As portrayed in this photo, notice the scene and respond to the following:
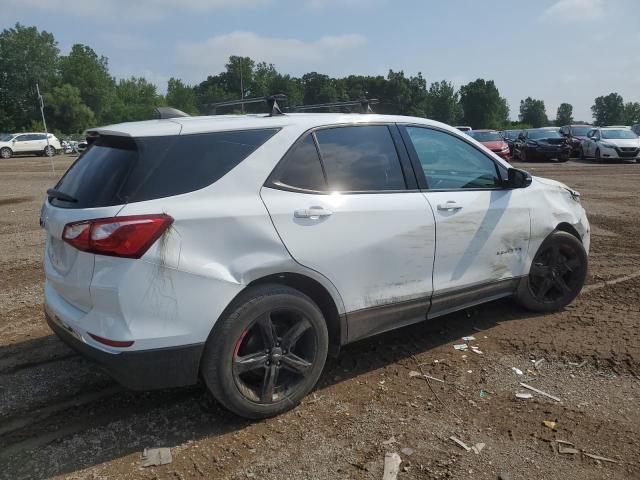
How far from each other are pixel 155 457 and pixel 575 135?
2975 centimetres

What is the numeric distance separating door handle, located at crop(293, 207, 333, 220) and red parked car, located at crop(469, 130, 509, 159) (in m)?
18.7

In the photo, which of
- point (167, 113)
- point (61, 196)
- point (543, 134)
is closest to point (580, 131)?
point (543, 134)

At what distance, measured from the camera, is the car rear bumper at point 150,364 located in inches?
105

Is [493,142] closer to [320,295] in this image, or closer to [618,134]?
[618,134]

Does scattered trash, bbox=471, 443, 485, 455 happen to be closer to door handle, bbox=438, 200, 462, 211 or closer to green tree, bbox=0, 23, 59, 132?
door handle, bbox=438, 200, 462, 211

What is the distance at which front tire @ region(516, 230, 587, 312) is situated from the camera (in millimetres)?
4559

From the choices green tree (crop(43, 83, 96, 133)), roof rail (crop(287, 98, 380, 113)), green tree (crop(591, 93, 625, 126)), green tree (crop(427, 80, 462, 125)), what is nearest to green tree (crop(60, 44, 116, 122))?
green tree (crop(43, 83, 96, 133))

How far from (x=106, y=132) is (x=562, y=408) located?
3.22 m

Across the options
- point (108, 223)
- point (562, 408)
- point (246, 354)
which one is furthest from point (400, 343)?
point (108, 223)

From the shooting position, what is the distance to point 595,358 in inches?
152

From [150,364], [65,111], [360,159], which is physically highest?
[65,111]

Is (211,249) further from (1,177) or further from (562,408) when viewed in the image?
(1,177)

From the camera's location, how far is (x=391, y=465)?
2.71 metres

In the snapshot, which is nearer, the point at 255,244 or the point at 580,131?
the point at 255,244
